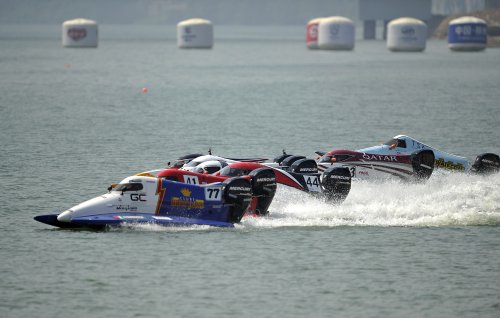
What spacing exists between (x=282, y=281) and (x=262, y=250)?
411 centimetres

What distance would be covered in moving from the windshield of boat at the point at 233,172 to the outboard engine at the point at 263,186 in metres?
0.83

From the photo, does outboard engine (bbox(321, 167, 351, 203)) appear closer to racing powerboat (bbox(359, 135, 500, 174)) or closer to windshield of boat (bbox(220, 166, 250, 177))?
windshield of boat (bbox(220, 166, 250, 177))

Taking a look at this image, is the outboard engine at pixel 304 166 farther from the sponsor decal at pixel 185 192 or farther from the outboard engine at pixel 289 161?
the sponsor decal at pixel 185 192

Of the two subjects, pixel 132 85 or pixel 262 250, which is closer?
pixel 262 250

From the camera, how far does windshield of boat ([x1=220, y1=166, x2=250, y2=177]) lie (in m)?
44.8

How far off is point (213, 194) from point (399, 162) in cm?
1416

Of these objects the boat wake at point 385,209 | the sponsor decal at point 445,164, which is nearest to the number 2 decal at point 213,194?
the boat wake at point 385,209

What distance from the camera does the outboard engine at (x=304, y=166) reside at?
48219 millimetres

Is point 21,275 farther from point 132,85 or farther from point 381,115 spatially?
point 132,85

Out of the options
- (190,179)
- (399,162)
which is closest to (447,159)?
(399,162)

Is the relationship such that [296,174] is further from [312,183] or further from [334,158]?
[334,158]

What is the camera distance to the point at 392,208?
1836 inches

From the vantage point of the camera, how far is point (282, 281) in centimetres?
3625

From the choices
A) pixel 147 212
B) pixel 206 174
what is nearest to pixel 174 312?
pixel 147 212
